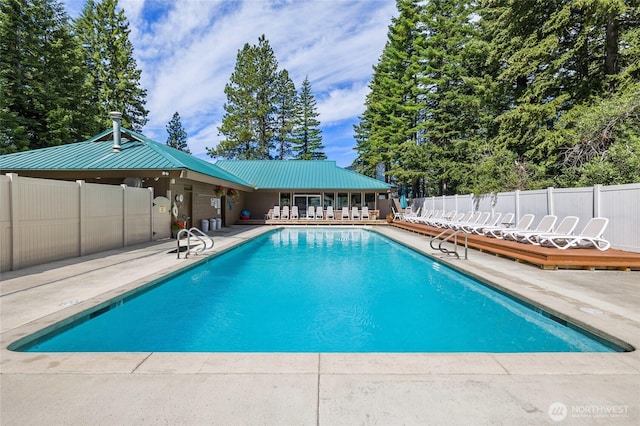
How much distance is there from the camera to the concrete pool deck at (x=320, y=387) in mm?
2002

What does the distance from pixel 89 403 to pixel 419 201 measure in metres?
21.4

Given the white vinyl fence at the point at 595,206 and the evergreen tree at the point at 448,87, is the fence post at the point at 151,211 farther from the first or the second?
the evergreen tree at the point at 448,87

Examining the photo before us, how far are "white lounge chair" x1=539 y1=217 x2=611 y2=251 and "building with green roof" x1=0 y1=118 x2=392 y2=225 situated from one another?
11.5 m

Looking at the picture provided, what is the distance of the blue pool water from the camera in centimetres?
365

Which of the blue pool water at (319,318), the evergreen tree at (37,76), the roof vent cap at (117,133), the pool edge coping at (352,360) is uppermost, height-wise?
the evergreen tree at (37,76)

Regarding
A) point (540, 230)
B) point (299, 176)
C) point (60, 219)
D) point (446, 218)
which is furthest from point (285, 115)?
point (540, 230)

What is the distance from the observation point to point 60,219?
290 inches

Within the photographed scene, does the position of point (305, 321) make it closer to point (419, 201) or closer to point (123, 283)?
point (123, 283)

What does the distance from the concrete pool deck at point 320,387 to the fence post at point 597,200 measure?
18.5 feet

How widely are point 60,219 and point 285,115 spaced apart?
32.5m

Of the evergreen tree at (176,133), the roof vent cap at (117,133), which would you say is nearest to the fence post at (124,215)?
the roof vent cap at (117,133)

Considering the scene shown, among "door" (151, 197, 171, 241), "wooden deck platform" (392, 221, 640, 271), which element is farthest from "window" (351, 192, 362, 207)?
"wooden deck platform" (392, 221, 640, 271)

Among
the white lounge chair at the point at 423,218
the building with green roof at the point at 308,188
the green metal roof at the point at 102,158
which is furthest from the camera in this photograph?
the building with green roof at the point at 308,188

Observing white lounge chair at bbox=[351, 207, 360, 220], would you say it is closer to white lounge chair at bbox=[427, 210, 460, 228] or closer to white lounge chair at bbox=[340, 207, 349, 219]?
white lounge chair at bbox=[340, 207, 349, 219]
